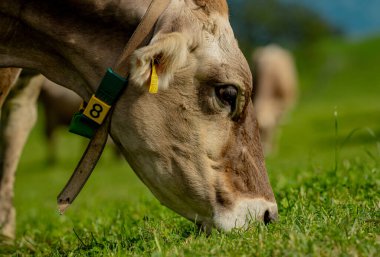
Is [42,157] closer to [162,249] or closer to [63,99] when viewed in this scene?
[63,99]

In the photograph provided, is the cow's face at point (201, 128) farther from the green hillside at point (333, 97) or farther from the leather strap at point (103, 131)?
the green hillside at point (333, 97)

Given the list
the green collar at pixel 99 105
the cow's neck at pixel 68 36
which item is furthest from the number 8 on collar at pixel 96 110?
the cow's neck at pixel 68 36

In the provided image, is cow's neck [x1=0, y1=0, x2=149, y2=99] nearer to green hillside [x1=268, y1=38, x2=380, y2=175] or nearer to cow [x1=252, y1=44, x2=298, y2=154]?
green hillside [x1=268, y1=38, x2=380, y2=175]

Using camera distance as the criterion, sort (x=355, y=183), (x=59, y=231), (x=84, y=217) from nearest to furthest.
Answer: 1. (x=355, y=183)
2. (x=59, y=231)
3. (x=84, y=217)

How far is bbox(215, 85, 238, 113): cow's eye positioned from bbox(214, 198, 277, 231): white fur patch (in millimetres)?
606

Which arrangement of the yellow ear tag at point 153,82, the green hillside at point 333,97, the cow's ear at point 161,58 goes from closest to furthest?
1. the cow's ear at point 161,58
2. the yellow ear tag at point 153,82
3. the green hillside at point 333,97

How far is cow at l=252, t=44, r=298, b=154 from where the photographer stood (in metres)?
20.8

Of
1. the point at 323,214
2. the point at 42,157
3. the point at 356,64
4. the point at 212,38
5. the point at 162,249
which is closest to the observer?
the point at 162,249

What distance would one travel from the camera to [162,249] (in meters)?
3.66

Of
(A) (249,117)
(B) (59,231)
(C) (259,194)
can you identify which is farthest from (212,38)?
(B) (59,231)

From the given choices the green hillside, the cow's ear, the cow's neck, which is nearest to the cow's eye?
the cow's ear

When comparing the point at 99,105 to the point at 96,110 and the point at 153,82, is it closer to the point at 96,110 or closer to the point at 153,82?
the point at 96,110

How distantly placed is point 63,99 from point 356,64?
3593cm

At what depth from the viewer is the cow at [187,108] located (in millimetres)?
4293
